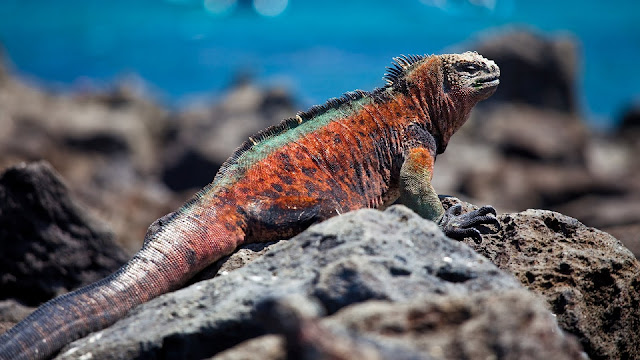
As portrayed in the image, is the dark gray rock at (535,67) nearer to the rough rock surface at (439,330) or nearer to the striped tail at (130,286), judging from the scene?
the striped tail at (130,286)

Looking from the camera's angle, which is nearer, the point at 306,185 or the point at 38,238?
the point at 306,185

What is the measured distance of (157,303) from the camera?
11.3 feet

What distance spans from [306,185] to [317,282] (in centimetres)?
145

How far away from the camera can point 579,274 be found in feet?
12.3

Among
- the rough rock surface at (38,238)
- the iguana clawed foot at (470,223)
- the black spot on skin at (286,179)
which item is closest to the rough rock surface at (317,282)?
the iguana clawed foot at (470,223)

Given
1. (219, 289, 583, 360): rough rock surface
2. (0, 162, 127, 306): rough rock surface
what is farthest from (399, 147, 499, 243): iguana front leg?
(0, 162, 127, 306): rough rock surface

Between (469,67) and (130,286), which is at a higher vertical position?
(469,67)

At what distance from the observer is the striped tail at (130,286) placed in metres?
3.37

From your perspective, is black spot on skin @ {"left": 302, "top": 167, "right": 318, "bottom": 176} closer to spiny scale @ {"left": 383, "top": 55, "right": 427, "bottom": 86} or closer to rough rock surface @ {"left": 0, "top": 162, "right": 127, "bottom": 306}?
spiny scale @ {"left": 383, "top": 55, "right": 427, "bottom": 86}

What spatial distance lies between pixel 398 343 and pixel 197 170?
2030 centimetres

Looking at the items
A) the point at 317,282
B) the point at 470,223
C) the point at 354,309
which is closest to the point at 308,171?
the point at 470,223

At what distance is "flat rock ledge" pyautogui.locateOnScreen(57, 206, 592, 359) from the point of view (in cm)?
233

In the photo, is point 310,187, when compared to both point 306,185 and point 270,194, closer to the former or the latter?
point 306,185

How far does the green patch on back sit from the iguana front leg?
0.55 metres
